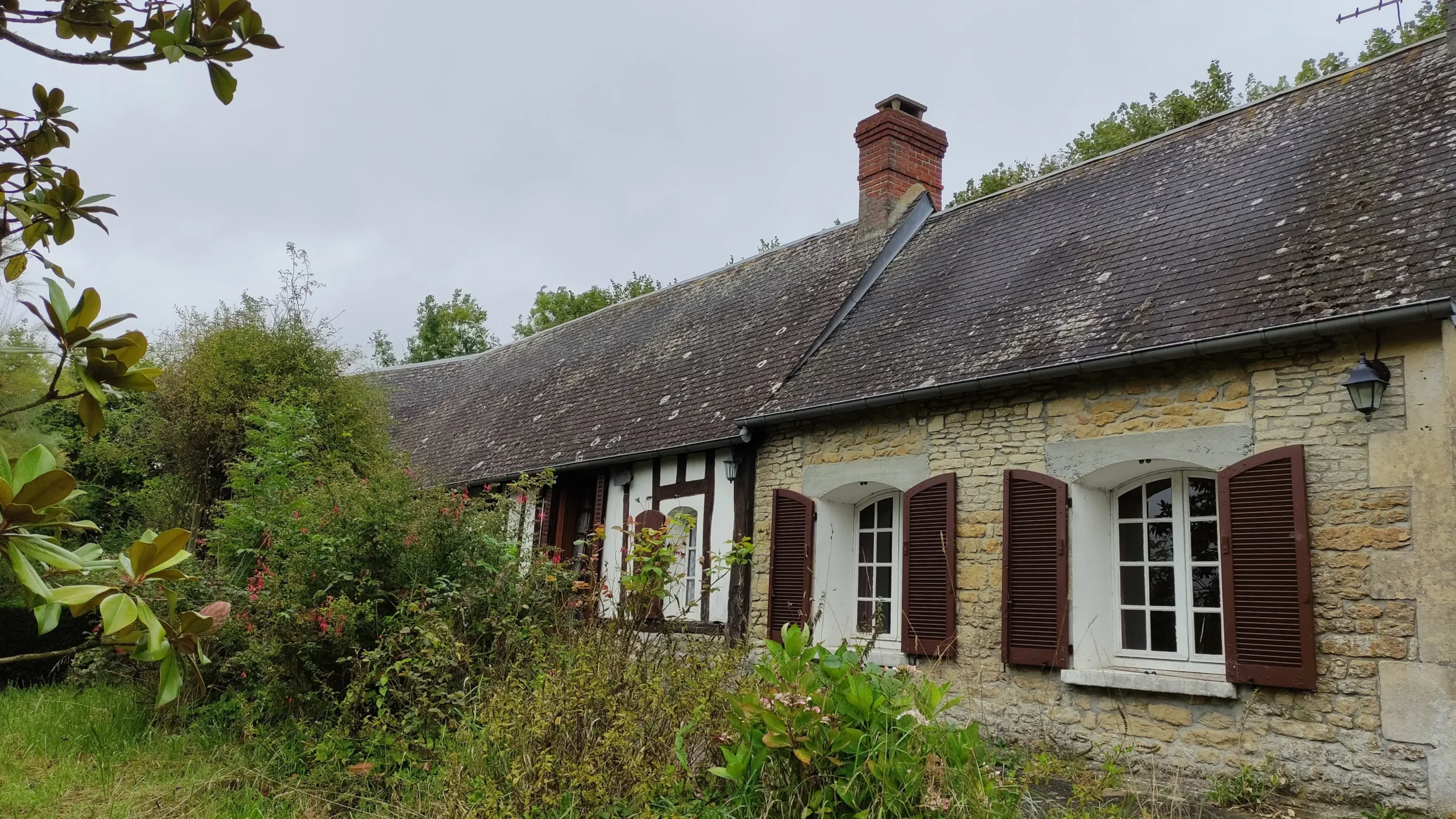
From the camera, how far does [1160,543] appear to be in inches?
294

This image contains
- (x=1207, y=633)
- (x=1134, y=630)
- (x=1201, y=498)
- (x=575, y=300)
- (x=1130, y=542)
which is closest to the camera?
(x=1207, y=633)

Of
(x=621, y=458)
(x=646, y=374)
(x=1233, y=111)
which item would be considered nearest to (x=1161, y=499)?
(x=1233, y=111)

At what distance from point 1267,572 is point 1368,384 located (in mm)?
1303

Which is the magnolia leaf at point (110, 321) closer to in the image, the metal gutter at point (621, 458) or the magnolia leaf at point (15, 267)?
the magnolia leaf at point (15, 267)

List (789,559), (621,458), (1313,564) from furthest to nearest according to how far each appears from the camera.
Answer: (621,458) < (789,559) < (1313,564)

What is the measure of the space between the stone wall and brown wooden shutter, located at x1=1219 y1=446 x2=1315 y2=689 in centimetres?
10

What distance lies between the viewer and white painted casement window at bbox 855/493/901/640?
920 cm

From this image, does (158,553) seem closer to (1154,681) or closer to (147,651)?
(147,651)

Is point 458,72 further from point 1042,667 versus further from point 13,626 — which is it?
point 13,626

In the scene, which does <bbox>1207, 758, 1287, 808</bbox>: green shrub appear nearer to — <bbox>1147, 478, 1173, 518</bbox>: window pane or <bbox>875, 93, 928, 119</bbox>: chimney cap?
<bbox>1147, 478, 1173, 518</bbox>: window pane

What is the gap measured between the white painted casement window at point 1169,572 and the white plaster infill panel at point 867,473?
1.63 metres

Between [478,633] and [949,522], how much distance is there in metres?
3.85

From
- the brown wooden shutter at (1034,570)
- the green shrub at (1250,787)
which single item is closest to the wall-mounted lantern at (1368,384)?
the brown wooden shutter at (1034,570)

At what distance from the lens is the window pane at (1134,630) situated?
7.37m
